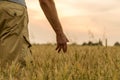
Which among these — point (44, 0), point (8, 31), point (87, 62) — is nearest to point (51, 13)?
point (44, 0)

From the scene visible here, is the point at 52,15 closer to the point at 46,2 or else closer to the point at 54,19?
the point at 54,19

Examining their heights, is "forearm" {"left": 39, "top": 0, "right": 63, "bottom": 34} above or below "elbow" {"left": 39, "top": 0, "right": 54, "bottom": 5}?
below

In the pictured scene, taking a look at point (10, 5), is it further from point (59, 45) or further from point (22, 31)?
point (59, 45)

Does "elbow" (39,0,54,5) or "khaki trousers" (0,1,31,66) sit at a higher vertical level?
"elbow" (39,0,54,5)

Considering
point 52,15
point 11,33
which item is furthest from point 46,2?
point 11,33

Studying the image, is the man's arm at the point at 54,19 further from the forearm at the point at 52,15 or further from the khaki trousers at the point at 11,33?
the khaki trousers at the point at 11,33

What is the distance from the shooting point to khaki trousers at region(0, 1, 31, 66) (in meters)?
5.41

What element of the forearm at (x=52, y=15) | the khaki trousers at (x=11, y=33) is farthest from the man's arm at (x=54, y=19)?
the khaki trousers at (x=11, y=33)

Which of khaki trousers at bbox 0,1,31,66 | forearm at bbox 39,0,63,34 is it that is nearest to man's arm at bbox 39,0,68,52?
forearm at bbox 39,0,63,34

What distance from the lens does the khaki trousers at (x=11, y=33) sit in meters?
5.41

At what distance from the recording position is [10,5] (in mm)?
5434

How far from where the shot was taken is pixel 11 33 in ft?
17.7

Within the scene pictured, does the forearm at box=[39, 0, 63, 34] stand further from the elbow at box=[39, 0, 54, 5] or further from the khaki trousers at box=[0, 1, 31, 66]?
the khaki trousers at box=[0, 1, 31, 66]

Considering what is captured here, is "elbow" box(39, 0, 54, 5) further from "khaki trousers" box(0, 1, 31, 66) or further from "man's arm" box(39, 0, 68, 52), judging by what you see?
"khaki trousers" box(0, 1, 31, 66)
